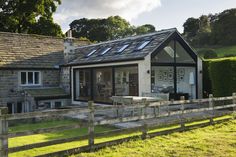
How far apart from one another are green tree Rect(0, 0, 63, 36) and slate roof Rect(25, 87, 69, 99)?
1916 cm

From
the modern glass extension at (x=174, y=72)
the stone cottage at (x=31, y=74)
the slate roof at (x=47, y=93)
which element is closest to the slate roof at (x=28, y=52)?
the stone cottage at (x=31, y=74)

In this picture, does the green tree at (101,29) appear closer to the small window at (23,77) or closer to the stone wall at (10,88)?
the small window at (23,77)

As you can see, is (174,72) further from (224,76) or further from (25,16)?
(25,16)

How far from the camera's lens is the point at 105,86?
21.0 m

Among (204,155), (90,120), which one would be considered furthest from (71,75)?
(204,155)

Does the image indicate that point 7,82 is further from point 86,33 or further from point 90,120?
point 86,33

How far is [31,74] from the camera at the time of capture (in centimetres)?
2109

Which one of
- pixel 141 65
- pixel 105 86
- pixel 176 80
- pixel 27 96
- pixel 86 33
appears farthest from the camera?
pixel 86 33

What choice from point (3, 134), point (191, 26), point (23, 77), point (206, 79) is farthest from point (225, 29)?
point (3, 134)

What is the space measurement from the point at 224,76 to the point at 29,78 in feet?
40.0

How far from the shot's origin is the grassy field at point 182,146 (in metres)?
7.39

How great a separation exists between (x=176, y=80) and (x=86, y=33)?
143 feet

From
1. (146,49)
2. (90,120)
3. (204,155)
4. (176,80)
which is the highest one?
(146,49)

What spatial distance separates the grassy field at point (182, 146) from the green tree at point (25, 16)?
3198cm
